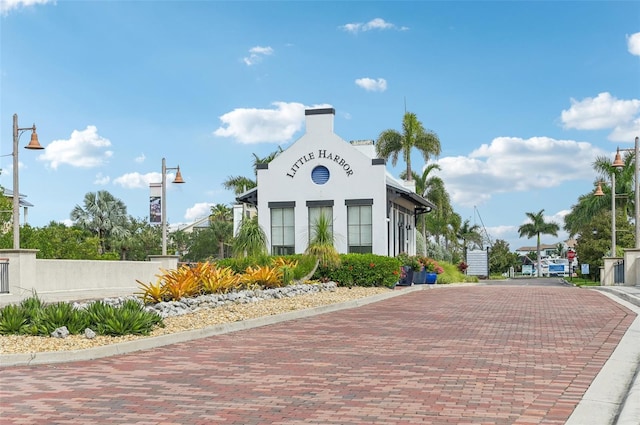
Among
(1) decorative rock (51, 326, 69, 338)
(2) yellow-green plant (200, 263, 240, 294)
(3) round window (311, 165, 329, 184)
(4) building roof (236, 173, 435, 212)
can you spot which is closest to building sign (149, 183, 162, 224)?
(4) building roof (236, 173, 435, 212)

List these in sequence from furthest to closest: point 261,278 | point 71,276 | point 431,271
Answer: point 431,271 < point 71,276 < point 261,278

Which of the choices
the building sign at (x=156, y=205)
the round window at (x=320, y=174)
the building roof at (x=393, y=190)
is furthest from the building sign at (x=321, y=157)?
the building sign at (x=156, y=205)

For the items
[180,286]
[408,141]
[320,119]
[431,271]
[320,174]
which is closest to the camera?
[180,286]

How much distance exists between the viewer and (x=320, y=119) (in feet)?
110

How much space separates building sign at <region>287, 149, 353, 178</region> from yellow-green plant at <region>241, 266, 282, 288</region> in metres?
11.5

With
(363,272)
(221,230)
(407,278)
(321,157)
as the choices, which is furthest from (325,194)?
(221,230)

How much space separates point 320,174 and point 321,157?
0.80 m

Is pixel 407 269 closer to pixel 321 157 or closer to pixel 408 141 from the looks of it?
pixel 321 157

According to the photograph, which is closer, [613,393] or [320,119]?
[613,393]

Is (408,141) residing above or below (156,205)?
above

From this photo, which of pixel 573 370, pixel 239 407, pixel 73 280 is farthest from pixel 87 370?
pixel 73 280

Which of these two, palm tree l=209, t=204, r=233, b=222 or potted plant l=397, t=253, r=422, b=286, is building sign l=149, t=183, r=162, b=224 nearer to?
potted plant l=397, t=253, r=422, b=286

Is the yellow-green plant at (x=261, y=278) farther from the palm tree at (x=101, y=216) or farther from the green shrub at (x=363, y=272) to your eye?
the palm tree at (x=101, y=216)

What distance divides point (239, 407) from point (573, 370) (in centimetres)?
472
